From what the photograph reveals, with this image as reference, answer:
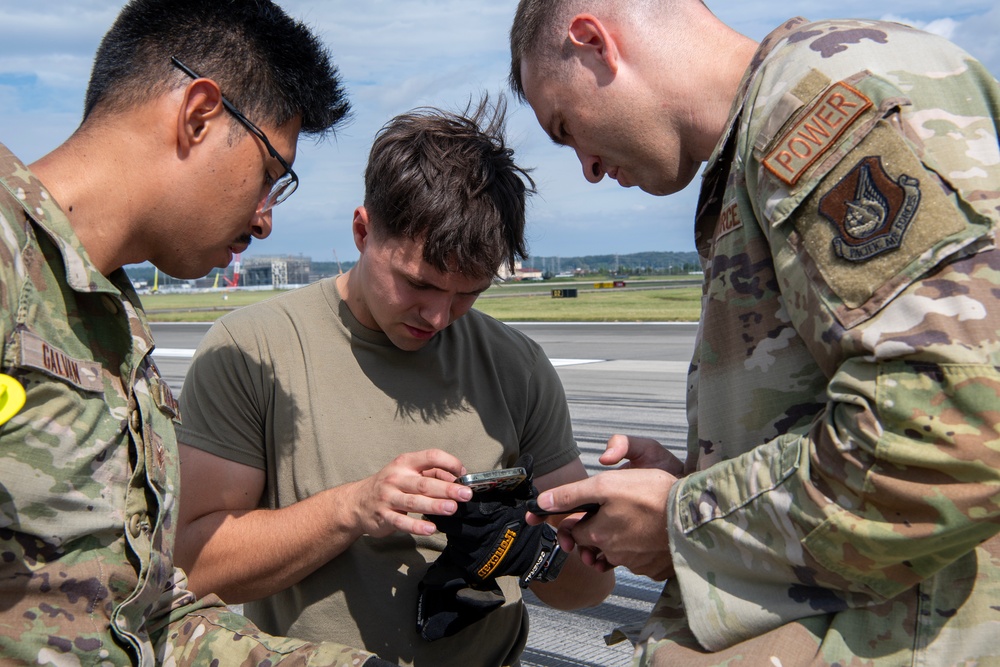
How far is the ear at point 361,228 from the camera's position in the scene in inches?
111

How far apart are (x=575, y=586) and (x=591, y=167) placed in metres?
1.41

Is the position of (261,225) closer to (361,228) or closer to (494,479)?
(361,228)

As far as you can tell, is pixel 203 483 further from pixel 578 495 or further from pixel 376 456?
pixel 578 495

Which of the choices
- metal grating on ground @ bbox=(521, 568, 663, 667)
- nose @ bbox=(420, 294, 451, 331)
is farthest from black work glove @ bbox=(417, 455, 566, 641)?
metal grating on ground @ bbox=(521, 568, 663, 667)

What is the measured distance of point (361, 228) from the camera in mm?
2869

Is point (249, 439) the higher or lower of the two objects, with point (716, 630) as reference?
lower

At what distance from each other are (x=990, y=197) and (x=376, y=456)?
1.80m

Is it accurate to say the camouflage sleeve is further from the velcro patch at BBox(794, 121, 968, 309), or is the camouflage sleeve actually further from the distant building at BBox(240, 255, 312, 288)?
the distant building at BBox(240, 255, 312, 288)

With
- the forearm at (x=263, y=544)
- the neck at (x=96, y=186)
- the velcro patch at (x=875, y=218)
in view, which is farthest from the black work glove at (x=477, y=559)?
the velcro patch at (x=875, y=218)

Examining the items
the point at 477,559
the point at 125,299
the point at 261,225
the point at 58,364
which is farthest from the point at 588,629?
the point at 58,364

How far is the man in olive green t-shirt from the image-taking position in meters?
2.44

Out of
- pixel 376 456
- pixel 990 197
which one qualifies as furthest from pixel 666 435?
pixel 990 197

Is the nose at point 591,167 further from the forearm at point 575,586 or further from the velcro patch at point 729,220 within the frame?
the forearm at point 575,586

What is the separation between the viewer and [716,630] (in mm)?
1645
